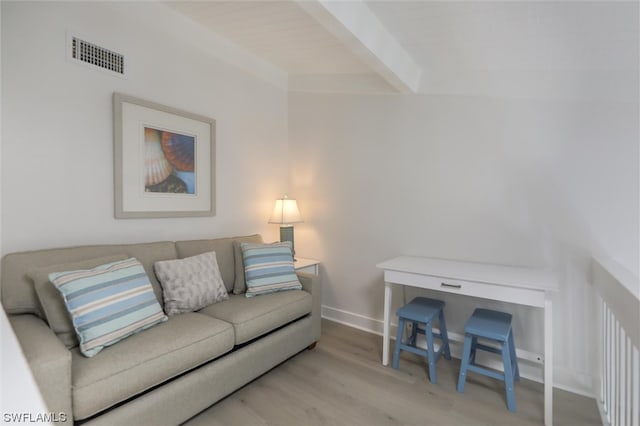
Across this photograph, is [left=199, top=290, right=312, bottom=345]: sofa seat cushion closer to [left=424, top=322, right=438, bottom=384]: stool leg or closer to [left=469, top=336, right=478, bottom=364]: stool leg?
[left=424, top=322, right=438, bottom=384]: stool leg

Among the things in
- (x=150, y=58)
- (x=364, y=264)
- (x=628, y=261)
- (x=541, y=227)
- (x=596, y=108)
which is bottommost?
(x=364, y=264)

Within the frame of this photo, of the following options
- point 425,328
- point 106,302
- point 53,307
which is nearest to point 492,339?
point 425,328

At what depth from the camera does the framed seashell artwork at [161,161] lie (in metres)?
2.26

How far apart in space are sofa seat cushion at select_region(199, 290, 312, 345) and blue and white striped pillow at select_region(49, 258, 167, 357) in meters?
0.42

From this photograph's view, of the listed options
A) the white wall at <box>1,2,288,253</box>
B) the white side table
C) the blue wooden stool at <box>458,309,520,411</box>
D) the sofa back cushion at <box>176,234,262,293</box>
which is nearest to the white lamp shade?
the white side table

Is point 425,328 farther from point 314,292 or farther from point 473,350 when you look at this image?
point 314,292

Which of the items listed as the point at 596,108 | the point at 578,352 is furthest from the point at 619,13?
the point at 578,352

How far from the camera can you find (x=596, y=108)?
6.74 ft

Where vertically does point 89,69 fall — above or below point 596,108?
above

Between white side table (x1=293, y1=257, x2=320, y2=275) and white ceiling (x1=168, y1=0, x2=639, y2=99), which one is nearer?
white ceiling (x1=168, y1=0, x2=639, y2=99)

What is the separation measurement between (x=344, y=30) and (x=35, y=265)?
2.13 metres

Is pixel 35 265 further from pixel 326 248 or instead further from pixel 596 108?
pixel 596 108

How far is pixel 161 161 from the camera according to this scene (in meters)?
2.50

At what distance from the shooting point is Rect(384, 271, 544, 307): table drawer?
190 cm
